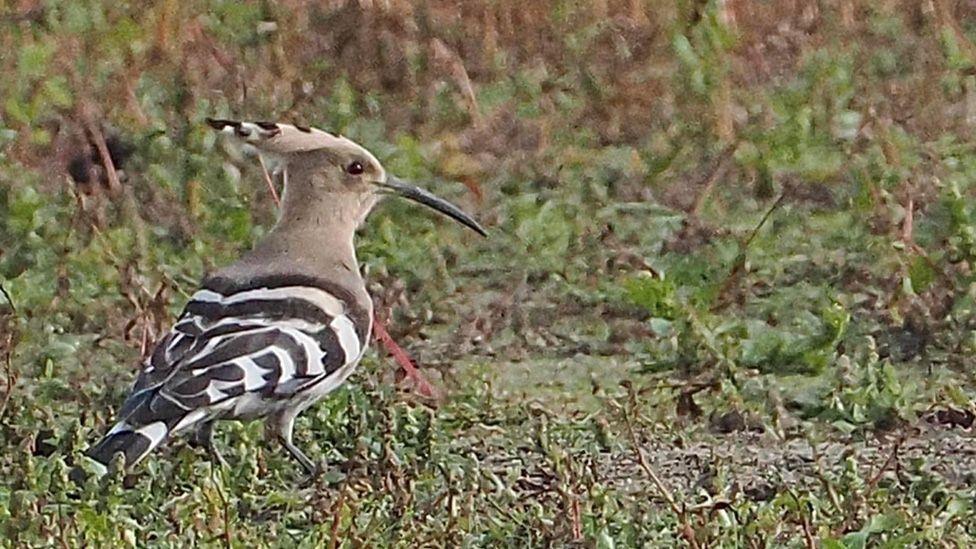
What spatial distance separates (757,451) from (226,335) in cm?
114

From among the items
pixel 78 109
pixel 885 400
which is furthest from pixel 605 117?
pixel 885 400

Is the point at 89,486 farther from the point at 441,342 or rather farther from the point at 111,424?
the point at 441,342

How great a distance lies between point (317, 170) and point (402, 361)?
52 cm

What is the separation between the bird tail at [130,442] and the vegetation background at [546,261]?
87mm

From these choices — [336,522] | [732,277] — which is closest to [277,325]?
[336,522]

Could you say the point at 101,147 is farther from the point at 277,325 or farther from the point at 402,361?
the point at 277,325

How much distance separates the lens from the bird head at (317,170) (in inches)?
240

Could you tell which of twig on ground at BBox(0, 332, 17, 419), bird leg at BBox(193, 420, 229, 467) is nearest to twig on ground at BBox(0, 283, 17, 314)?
twig on ground at BBox(0, 332, 17, 419)

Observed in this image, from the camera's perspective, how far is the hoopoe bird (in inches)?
202

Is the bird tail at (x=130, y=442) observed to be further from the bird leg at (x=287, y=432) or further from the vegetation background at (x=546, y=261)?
the bird leg at (x=287, y=432)

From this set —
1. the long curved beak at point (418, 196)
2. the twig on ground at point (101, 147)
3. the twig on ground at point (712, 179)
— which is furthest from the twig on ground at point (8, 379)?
the twig on ground at point (712, 179)

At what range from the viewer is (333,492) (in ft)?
17.2

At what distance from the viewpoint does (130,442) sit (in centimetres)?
500

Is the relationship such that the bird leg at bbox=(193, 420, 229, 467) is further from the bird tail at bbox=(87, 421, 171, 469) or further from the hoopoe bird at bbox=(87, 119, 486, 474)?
the bird tail at bbox=(87, 421, 171, 469)
